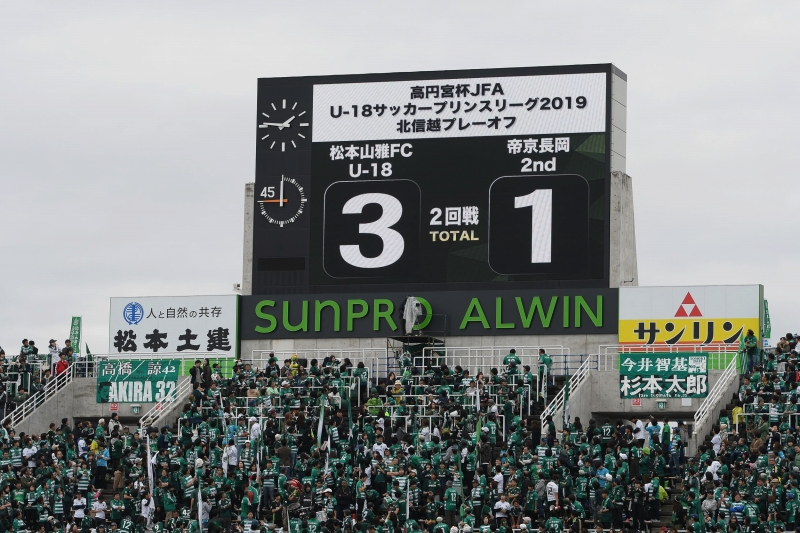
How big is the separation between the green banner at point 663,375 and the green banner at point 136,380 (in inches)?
420

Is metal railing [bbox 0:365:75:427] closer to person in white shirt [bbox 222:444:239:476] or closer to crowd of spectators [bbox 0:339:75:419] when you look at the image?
crowd of spectators [bbox 0:339:75:419]

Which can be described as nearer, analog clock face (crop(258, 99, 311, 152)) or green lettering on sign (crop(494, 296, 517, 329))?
green lettering on sign (crop(494, 296, 517, 329))

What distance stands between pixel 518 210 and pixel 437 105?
3.24 m

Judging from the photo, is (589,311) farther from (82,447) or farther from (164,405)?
(82,447)

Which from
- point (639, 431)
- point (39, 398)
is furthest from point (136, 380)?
point (639, 431)

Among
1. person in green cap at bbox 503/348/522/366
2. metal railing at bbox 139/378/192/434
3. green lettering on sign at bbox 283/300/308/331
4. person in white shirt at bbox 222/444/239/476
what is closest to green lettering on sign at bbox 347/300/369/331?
green lettering on sign at bbox 283/300/308/331

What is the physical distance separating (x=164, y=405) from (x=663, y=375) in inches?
457

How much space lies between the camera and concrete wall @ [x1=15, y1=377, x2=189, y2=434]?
2071 inches

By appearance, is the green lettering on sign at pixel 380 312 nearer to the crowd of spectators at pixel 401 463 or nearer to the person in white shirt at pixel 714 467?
the crowd of spectators at pixel 401 463

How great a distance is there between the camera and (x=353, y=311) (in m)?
52.1

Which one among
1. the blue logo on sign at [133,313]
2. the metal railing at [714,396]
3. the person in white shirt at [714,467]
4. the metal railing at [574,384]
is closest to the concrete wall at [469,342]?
the metal railing at [574,384]

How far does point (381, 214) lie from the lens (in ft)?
171

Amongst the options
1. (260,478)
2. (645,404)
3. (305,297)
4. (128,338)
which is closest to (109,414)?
(128,338)

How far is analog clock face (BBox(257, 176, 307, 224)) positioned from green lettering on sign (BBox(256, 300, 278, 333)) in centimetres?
188
